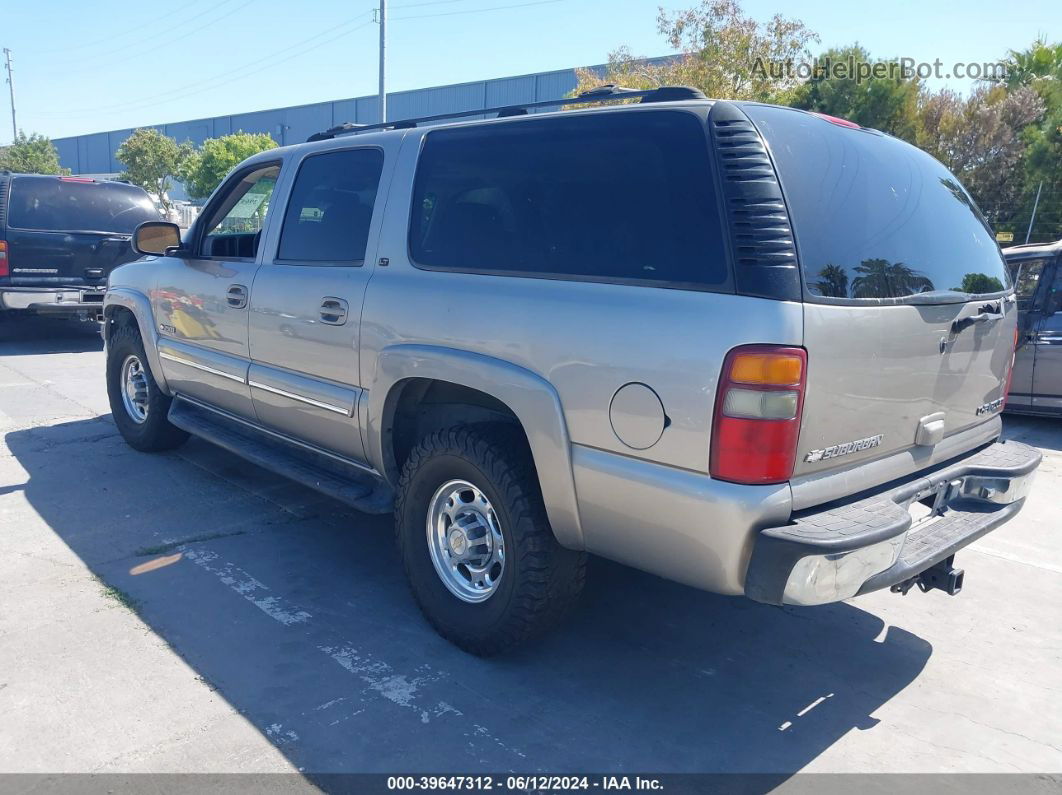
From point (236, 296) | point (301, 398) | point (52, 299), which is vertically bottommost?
point (52, 299)

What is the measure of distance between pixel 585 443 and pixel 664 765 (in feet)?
3.61

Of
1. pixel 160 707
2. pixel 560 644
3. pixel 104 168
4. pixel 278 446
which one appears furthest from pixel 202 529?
pixel 104 168

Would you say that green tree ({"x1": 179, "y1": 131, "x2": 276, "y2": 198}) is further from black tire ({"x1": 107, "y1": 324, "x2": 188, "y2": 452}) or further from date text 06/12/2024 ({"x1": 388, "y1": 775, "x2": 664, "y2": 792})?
date text 06/12/2024 ({"x1": 388, "y1": 775, "x2": 664, "y2": 792})

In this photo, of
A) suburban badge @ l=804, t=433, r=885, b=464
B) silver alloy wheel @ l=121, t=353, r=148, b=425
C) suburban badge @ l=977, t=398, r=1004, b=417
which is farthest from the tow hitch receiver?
silver alloy wheel @ l=121, t=353, r=148, b=425

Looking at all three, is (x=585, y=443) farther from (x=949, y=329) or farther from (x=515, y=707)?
(x=949, y=329)

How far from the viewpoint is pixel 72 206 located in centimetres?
1039

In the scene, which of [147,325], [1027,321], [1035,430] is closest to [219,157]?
[147,325]

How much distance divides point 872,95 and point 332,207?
16728mm

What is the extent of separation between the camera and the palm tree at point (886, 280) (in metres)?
2.69

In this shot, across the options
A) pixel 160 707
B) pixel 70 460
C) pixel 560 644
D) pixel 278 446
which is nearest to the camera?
pixel 160 707

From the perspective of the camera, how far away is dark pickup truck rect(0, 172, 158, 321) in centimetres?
996

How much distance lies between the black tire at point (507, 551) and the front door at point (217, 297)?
172 centimetres

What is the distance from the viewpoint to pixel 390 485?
12.5 ft

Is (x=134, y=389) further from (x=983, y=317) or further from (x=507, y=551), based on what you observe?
(x=983, y=317)
